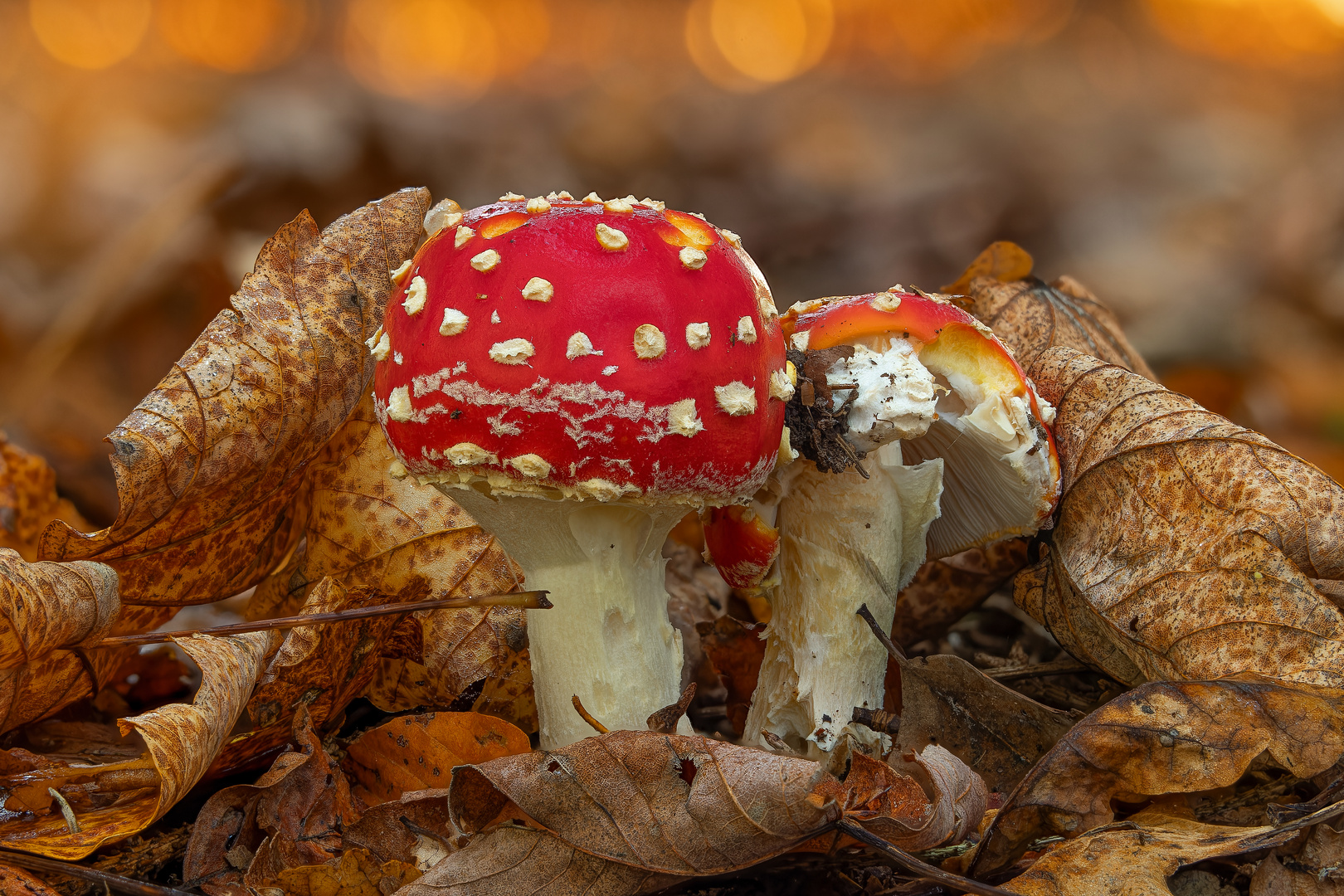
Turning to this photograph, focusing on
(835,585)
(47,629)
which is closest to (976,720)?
(835,585)

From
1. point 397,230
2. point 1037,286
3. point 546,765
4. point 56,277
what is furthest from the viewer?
point 56,277

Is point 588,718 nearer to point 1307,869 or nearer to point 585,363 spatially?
point 585,363

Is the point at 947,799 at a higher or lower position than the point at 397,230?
lower

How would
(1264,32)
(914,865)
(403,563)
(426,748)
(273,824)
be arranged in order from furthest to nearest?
(1264,32)
(403,563)
(426,748)
(273,824)
(914,865)

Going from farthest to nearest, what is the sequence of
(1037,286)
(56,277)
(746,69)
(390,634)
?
(746,69) → (56,277) → (1037,286) → (390,634)

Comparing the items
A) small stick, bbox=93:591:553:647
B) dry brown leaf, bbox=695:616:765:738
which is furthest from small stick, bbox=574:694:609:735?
dry brown leaf, bbox=695:616:765:738

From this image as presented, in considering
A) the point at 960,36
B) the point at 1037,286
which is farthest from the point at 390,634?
the point at 960,36

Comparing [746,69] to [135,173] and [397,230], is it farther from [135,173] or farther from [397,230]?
[397,230]
